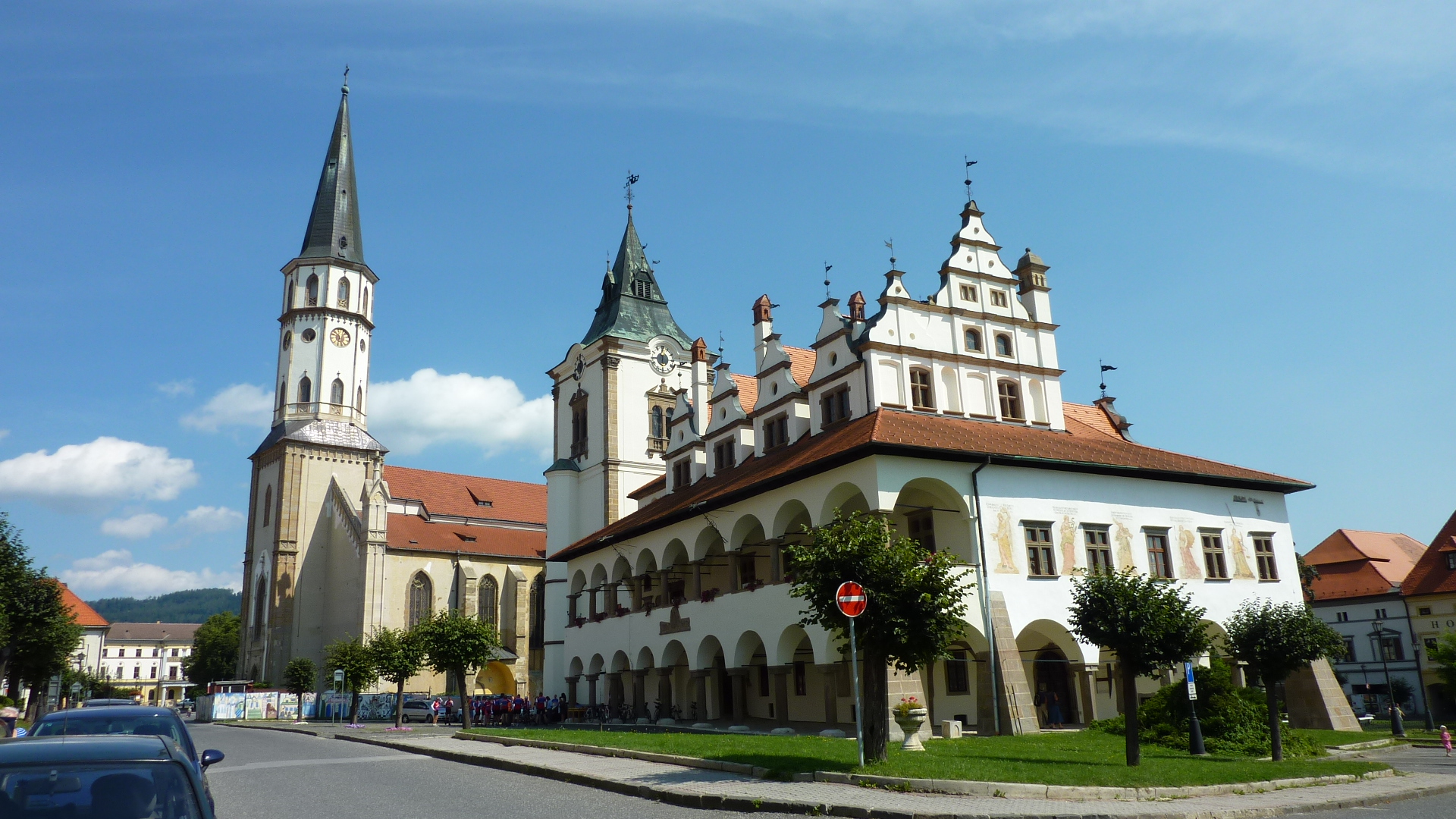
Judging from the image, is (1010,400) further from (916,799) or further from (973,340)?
(916,799)

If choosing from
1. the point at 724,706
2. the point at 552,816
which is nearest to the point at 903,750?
the point at 552,816

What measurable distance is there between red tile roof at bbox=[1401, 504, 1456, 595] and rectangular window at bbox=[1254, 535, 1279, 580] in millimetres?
31444

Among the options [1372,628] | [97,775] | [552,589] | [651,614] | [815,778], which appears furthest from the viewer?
[1372,628]

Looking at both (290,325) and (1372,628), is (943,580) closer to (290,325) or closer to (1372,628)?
(1372,628)

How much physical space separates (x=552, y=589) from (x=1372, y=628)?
49.1 m

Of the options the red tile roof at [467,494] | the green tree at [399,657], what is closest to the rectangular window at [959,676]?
the green tree at [399,657]

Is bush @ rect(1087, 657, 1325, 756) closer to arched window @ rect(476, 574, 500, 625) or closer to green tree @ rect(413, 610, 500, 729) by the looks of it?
green tree @ rect(413, 610, 500, 729)

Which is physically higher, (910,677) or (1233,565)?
(1233,565)

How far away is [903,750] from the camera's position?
1981 cm

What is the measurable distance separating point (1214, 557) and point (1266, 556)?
8.33ft

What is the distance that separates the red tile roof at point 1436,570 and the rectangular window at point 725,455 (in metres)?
43.9

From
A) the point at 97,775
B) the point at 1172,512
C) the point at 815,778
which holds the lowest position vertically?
the point at 815,778

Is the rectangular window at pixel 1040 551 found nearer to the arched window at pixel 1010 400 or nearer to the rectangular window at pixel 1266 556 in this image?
the arched window at pixel 1010 400

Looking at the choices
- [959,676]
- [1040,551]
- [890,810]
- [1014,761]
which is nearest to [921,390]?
[1040,551]
